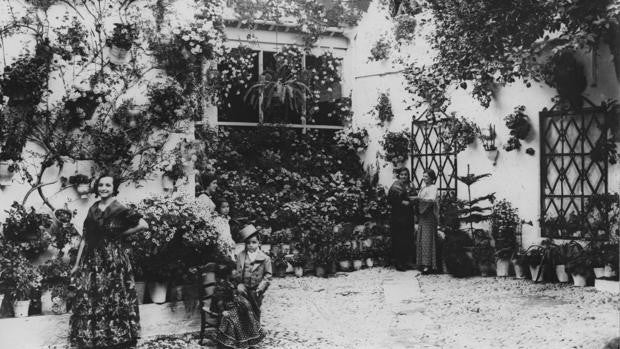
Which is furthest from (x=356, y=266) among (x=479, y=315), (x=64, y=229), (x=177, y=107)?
(x=64, y=229)

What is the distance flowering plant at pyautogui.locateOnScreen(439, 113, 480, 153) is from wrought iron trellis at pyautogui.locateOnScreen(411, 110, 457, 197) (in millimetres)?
65

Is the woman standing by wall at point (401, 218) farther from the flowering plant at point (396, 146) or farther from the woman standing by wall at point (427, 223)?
the flowering plant at point (396, 146)

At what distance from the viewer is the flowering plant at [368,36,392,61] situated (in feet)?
24.8

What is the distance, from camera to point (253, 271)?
539 cm

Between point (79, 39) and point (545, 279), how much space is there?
213 inches

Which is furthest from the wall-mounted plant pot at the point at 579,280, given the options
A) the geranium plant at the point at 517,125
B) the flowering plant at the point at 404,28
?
the flowering plant at the point at 404,28

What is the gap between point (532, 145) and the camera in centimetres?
685

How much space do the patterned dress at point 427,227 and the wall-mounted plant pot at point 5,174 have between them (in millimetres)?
4795

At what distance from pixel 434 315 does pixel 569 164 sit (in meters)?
2.30

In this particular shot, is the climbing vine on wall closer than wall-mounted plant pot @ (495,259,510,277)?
Yes

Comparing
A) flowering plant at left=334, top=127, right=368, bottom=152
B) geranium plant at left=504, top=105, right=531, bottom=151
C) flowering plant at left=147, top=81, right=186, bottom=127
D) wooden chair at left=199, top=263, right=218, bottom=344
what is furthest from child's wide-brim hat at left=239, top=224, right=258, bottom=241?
geranium plant at left=504, top=105, right=531, bottom=151

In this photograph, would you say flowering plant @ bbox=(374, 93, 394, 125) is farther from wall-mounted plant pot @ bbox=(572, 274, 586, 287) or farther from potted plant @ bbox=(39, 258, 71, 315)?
potted plant @ bbox=(39, 258, 71, 315)

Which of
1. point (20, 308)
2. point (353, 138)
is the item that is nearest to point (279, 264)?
point (353, 138)

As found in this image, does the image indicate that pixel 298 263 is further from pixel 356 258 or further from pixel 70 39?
pixel 70 39
